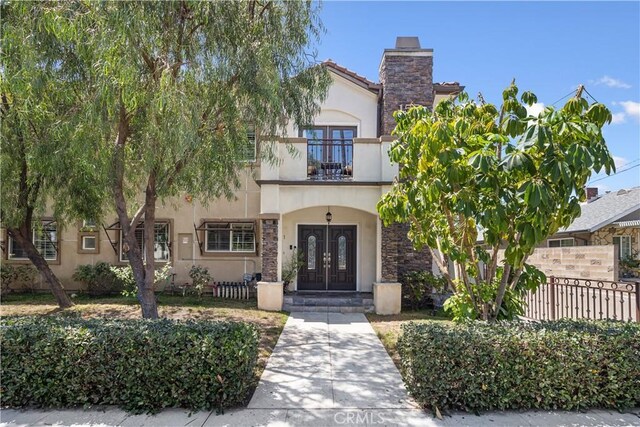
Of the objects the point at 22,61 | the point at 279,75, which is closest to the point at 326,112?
the point at 279,75

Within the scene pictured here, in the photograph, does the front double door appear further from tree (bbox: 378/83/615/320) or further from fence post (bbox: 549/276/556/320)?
tree (bbox: 378/83/615/320)

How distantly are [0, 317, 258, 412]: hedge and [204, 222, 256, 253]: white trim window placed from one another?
891 centimetres

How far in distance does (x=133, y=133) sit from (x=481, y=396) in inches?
294

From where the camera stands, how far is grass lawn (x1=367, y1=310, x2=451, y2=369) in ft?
26.3

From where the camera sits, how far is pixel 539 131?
4.36m

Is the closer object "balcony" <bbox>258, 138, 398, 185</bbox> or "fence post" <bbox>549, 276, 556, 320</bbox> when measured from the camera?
"fence post" <bbox>549, 276, 556, 320</bbox>

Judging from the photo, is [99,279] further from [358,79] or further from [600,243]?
[600,243]

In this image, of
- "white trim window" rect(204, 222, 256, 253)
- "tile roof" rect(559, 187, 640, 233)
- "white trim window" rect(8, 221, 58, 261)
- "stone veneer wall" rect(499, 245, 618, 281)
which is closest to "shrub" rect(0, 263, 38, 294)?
"white trim window" rect(8, 221, 58, 261)

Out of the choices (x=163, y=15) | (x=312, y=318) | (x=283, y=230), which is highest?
(x=163, y=15)

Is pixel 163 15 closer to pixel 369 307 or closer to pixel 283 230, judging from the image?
pixel 283 230

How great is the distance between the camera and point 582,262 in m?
9.62

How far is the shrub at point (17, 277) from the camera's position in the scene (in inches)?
526

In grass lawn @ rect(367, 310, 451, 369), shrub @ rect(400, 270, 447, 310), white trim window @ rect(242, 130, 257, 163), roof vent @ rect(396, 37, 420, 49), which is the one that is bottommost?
grass lawn @ rect(367, 310, 451, 369)

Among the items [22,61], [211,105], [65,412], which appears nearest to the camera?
[65,412]
